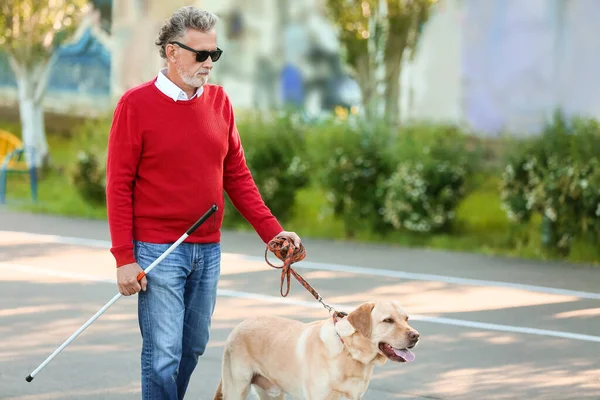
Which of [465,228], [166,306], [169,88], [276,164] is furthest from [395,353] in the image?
[276,164]

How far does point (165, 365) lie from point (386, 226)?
920 centimetres

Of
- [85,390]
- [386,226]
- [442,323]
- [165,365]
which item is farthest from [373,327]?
[386,226]

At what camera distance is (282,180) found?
15484 millimetres

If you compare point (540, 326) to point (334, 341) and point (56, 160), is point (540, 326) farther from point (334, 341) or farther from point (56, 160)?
point (56, 160)

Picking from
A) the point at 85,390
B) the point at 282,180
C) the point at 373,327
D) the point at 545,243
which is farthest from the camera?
the point at 282,180

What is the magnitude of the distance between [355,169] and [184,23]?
923cm

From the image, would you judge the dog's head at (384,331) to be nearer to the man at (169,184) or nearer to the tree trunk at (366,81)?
the man at (169,184)

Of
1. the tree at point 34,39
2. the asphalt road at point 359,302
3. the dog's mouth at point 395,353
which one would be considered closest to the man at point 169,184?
the dog's mouth at point 395,353

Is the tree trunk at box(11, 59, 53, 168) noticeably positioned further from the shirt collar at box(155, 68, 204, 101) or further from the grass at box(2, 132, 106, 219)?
the shirt collar at box(155, 68, 204, 101)

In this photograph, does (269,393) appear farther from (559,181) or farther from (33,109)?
(33,109)

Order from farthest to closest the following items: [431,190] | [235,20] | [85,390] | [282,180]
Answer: [235,20] → [282,180] → [431,190] → [85,390]

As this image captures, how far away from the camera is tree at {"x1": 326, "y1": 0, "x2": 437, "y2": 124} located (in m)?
15.4

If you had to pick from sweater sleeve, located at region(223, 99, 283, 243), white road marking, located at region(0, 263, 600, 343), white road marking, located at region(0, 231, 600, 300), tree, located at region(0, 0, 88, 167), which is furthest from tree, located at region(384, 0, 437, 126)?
sweater sleeve, located at region(223, 99, 283, 243)

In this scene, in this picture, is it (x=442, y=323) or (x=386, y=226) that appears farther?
(x=386, y=226)
